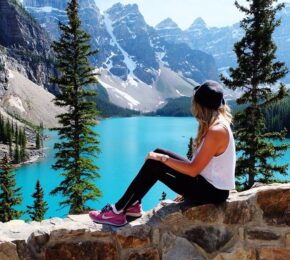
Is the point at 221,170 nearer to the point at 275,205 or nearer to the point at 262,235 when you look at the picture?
the point at 275,205

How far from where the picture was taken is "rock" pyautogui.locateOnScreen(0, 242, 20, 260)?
477 cm

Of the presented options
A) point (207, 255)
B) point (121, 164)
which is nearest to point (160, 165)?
point (207, 255)

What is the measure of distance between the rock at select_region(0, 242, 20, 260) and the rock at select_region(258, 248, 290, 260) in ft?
10.5

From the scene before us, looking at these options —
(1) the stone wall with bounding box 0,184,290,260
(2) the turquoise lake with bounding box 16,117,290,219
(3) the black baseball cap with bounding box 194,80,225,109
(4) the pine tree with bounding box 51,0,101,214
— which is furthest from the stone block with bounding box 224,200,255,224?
(2) the turquoise lake with bounding box 16,117,290,219

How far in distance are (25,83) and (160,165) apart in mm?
203373

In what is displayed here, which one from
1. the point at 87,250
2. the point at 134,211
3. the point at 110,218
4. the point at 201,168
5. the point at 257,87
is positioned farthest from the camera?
the point at 257,87

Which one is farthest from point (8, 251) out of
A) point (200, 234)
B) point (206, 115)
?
point (206, 115)

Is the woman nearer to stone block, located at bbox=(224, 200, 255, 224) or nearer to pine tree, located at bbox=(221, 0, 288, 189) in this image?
stone block, located at bbox=(224, 200, 255, 224)

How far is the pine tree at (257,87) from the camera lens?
18.8 metres

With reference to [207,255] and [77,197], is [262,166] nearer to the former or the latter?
[77,197]

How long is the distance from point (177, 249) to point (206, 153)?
1.33 m

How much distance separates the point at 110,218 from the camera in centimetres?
517

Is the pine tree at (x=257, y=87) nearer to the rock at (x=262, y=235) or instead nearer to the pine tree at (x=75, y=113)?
the pine tree at (x=75, y=113)

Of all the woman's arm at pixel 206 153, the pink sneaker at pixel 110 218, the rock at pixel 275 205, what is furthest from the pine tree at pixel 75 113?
the rock at pixel 275 205
